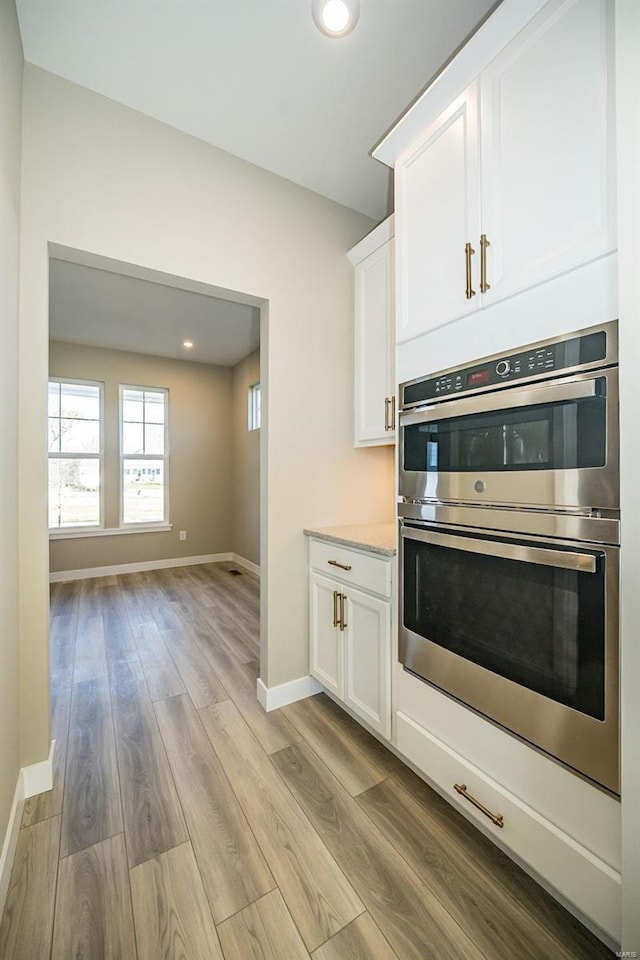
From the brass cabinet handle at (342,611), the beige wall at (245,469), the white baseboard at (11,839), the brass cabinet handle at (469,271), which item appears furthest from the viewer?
the beige wall at (245,469)

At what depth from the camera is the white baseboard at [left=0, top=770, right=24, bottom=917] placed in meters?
1.16

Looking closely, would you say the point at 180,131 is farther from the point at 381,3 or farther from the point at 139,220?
the point at 381,3

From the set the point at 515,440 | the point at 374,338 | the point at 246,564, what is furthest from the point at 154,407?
the point at 515,440

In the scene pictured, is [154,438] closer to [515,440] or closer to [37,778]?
[37,778]

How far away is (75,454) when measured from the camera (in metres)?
4.94

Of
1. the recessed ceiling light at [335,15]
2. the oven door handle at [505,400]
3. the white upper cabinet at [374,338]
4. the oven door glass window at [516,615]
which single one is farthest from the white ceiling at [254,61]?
the oven door glass window at [516,615]

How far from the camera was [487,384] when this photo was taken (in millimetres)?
1220

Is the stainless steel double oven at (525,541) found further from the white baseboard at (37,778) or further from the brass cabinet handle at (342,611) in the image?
the white baseboard at (37,778)

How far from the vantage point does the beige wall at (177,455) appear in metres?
4.90

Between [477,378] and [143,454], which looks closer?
[477,378]

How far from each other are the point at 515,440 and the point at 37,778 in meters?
2.16

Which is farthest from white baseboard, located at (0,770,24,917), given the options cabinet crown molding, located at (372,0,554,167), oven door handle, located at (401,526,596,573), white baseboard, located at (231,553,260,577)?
white baseboard, located at (231,553,260,577)

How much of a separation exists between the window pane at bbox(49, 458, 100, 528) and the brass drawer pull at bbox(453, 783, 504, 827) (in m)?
5.00

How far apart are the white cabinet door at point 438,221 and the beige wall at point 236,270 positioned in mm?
753
